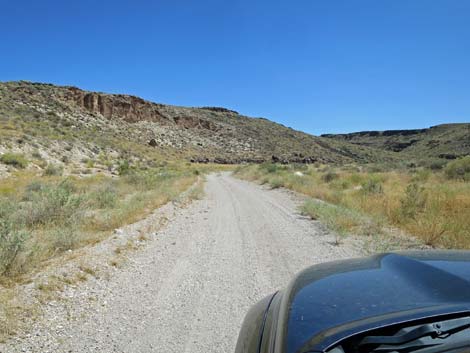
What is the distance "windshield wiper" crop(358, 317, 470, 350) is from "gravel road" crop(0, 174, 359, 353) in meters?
2.24

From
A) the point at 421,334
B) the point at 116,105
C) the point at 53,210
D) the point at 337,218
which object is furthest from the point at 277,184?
the point at 116,105

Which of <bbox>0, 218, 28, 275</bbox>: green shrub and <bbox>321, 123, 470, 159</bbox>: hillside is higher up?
<bbox>321, 123, 470, 159</bbox>: hillside

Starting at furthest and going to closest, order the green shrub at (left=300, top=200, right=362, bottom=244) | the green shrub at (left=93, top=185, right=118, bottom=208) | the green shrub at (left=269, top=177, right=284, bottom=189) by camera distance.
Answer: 1. the green shrub at (left=269, top=177, right=284, bottom=189)
2. the green shrub at (left=93, top=185, right=118, bottom=208)
3. the green shrub at (left=300, top=200, right=362, bottom=244)

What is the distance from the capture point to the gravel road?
343 cm

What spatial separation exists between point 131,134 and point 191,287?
62.0 meters

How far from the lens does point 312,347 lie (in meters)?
1.37

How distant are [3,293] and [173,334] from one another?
2.43 metres

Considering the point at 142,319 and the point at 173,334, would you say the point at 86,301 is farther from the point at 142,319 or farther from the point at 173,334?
the point at 173,334

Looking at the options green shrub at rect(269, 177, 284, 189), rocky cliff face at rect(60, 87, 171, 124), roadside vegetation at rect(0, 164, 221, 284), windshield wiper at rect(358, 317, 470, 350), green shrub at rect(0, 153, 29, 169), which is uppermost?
rocky cliff face at rect(60, 87, 171, 124)

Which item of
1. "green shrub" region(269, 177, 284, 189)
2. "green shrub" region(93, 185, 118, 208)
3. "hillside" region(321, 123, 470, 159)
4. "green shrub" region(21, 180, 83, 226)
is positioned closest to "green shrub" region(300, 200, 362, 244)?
"green shrub" region(21, 180, 83, 226)

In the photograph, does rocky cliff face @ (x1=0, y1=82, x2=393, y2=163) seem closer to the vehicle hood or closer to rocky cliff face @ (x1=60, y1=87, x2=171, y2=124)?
rocky cliff face @ (x1=60, y1=87, x2=171, y2=124)

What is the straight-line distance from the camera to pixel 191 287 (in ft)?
16.1

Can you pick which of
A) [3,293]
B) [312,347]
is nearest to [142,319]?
[3,293]

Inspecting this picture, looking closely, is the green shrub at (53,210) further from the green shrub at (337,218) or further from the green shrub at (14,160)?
the green shrub at (14,160)
